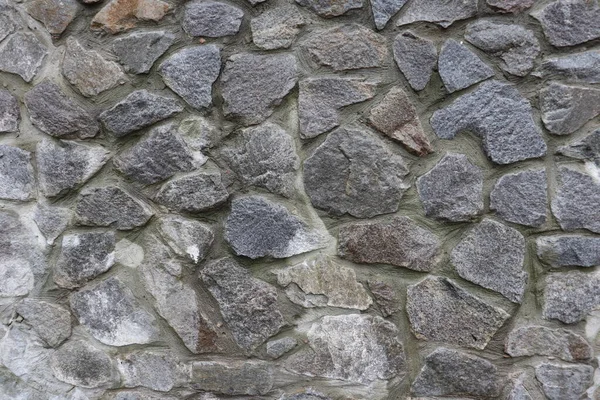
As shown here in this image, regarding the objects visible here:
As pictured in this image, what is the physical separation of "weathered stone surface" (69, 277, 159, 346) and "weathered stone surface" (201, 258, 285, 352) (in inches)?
7.6

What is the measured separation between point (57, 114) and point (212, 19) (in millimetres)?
464

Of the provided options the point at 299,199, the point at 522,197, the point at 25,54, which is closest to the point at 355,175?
the point at 299,199

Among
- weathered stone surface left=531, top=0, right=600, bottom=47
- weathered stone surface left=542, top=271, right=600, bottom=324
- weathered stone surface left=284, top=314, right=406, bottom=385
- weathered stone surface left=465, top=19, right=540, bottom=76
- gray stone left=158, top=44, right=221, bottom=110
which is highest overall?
weathered stone surface left=531, top=0, right=600, bottom=47

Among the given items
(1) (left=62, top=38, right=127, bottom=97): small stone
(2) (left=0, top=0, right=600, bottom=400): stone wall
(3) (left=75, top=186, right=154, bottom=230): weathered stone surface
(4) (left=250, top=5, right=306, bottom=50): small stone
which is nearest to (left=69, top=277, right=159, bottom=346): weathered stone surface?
(2) (left=0, top=0, right=600, bottom=400): stone wall

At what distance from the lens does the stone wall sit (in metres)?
1.21

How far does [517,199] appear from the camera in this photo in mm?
1218

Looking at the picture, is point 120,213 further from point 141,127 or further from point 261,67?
point 261,67

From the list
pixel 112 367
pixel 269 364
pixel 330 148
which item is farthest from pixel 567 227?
pixel 112 367

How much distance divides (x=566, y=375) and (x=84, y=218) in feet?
3.99

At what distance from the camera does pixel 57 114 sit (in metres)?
1.35

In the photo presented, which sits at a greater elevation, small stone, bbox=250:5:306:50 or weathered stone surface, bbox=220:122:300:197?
small stone, bbox=250:5:306:50

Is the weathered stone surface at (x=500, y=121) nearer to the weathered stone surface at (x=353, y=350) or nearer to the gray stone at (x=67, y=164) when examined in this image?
the weathered stone surface at (x=353, y=350)

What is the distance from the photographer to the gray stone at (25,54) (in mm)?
1362

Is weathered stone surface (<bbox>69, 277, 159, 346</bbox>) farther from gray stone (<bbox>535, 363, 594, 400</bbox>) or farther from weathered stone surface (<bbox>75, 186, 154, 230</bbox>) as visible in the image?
gray stone (<bbox>535, 363, 594, 400</bbox>)
